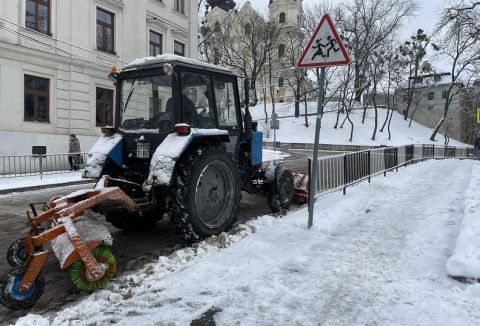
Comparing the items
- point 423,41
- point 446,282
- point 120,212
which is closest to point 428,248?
point 446,282

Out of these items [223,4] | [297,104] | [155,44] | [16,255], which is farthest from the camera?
[223,4]

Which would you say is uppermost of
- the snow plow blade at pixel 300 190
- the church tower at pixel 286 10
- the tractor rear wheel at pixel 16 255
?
the church tower at pixel 286 10

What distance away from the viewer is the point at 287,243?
5.71 metres

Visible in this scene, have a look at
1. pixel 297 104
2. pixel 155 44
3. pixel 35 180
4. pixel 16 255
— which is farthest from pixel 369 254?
pixel 297 104

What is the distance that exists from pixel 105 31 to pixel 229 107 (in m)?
16.9

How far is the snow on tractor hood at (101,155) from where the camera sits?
571 centimetres

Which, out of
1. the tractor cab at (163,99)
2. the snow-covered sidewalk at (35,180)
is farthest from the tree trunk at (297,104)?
the tractor cab at (163,99)

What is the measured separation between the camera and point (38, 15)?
1777 centimetres

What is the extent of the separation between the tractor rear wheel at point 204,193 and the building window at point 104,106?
16.2 meters

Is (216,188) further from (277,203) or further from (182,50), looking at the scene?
(182,50)

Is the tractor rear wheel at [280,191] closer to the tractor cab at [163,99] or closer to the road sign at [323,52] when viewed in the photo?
the road sign at [323,52]

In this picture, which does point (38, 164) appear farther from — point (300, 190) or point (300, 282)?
point (300, 282)

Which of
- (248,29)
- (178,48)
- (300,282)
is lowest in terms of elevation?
(300,282)

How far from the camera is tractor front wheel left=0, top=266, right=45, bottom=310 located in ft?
11.6
